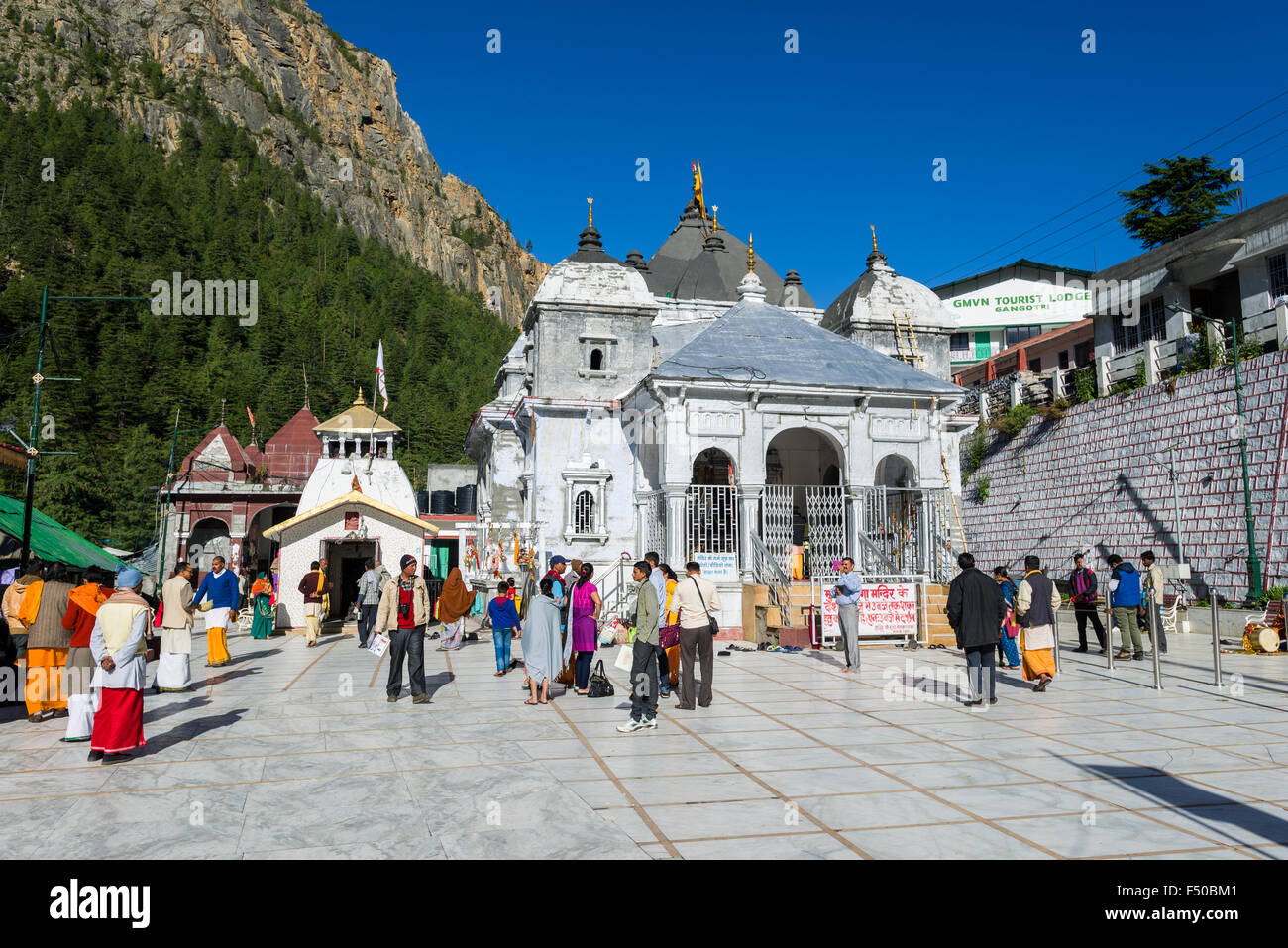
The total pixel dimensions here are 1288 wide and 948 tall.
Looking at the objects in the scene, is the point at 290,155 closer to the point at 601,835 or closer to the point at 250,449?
the point at 250,449

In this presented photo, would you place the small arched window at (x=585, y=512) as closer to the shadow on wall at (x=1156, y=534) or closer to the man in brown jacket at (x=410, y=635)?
the man in brown jacket at (x=410, y=635)

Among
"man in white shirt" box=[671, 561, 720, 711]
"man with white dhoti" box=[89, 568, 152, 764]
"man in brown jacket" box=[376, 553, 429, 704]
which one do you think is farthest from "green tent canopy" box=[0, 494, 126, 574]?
"man in white shirt" box=[671, 561, 720, 711]

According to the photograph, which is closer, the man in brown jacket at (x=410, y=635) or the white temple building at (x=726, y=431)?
the man in brown jacket at (x=410, y=635)

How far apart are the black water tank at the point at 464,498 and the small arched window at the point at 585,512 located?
27.1 metres

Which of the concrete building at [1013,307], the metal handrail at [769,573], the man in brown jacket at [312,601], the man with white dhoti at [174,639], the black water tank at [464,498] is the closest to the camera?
the man with white dhoti at [174,639]

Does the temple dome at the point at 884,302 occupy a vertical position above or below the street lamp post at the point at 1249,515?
above

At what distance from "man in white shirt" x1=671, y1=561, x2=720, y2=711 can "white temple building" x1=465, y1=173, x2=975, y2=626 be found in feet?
27.6

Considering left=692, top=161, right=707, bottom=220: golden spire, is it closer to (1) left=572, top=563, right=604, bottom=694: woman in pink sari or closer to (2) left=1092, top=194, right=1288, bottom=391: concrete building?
(2) left=1092, top=194, right=1288, bottom=391: concrete building

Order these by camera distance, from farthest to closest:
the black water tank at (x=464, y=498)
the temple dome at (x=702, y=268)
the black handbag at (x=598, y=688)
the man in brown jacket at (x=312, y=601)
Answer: the black water tank at (x=464, y=498)
the temple dome at (x=702, y=268)
the man in brown jacket at (x=312, y=601)
the black handbag at (x=598, y=688)

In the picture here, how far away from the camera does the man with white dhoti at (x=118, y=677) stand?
24.3 feet

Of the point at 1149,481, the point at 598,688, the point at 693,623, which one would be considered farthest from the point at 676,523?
the point at 1149,481

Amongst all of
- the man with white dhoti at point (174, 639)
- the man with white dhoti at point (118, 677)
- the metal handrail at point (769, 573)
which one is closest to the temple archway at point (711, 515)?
the metal handrail at point (769, 573)

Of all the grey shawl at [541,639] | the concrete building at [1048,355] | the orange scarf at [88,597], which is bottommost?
the grey shawl at [541,639]

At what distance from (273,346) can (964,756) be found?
86426 millimetres
